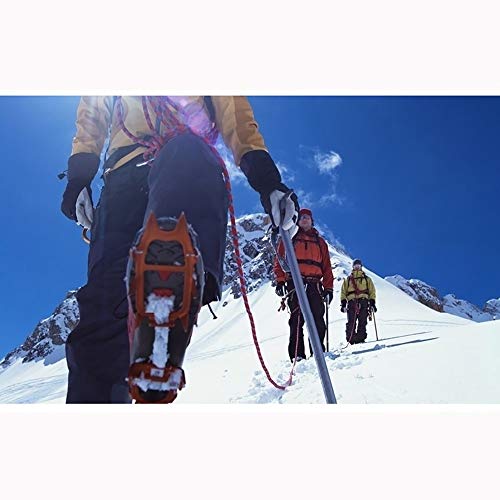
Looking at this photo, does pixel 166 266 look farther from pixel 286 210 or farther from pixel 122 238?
pixel 286 210

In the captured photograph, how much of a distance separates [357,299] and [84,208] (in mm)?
7028

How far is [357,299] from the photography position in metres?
8.45

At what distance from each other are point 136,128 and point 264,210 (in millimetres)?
589

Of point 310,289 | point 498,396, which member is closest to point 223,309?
point 310,289

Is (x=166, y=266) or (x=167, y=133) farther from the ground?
(x=167, y=133)

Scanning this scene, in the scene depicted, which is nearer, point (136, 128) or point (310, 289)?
point (136, 128)

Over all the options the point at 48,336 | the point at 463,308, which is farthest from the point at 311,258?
the point at 463,308

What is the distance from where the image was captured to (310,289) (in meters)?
5.35

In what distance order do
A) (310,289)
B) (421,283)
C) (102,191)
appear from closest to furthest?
(102,191), (310,289), (421,283)

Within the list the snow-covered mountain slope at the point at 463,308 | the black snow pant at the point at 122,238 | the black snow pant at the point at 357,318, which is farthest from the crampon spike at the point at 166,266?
the snow-covered mountain slope at the point at 463,308

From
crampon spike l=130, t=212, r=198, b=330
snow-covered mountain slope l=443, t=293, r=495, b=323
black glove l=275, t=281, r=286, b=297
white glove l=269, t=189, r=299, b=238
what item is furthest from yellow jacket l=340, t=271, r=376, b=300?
snow-covered mountain slope l=443, t=293, r=495, b=323

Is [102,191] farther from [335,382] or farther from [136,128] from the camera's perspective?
[335,382]

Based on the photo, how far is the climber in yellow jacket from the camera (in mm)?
8281

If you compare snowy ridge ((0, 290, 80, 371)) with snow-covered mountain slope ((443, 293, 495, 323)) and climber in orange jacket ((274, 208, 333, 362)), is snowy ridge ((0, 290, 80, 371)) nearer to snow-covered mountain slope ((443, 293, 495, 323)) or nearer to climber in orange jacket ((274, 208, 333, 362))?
climber in orange jacket ((274, 208, 333, 362))
